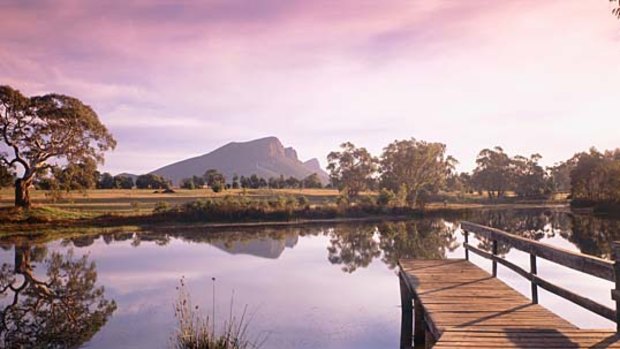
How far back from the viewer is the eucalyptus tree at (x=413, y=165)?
237 ft

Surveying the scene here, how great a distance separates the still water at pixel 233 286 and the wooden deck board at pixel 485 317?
4.89 ft

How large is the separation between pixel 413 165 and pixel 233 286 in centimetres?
6038

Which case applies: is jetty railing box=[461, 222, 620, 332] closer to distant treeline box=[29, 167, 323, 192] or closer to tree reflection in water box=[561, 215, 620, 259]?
tree reflection in water box=[561, 215, 620, 259]

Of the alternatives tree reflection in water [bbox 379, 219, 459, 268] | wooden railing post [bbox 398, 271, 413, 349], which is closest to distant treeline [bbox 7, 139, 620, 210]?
tree reflection in water [bbox 379, 219, 459, 268]

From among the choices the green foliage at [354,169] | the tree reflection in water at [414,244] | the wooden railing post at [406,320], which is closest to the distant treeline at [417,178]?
the green foliage at [354,169]

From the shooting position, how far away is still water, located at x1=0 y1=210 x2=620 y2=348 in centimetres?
985

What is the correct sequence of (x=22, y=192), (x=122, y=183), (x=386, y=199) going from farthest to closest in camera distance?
(x=122, y=183) < (x=386, y=199) < (x=22, y=192)

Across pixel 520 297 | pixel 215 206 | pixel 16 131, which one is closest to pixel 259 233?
pixel 215 206

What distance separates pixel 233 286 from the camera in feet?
48.7

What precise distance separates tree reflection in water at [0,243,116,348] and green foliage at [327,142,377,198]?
64.3 m

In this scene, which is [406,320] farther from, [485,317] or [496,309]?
[485,317]

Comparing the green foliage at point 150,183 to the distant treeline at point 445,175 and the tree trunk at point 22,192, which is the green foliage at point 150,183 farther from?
the tree trunk at point 22,192

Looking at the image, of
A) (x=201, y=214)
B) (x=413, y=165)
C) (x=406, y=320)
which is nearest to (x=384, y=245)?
(x=406, y=320)

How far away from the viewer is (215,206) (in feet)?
139
